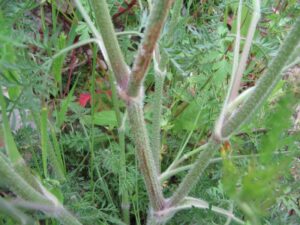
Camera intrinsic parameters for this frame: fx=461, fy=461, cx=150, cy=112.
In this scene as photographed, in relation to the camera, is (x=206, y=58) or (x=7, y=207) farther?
(x=206, y=58)

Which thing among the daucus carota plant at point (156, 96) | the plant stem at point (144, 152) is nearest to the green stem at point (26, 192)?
the daucus carota plant at point (156, 96)

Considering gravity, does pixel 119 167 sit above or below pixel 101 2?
below

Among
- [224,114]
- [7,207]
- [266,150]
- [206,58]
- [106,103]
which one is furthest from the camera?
[106,103]

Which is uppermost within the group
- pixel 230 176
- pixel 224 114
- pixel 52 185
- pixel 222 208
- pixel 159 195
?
pixel 230 176

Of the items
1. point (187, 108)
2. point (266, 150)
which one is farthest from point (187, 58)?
point (187, 108)

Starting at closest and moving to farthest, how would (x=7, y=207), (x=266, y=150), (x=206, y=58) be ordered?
(x=266, y=150)
(x=7, y=207)
(x=206, y=58)

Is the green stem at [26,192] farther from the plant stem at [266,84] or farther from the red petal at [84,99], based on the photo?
the red petal at [84,99]

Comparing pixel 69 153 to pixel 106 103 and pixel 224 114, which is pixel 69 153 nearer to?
pixel 106 103

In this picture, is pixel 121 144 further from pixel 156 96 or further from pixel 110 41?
pixel 110 41
